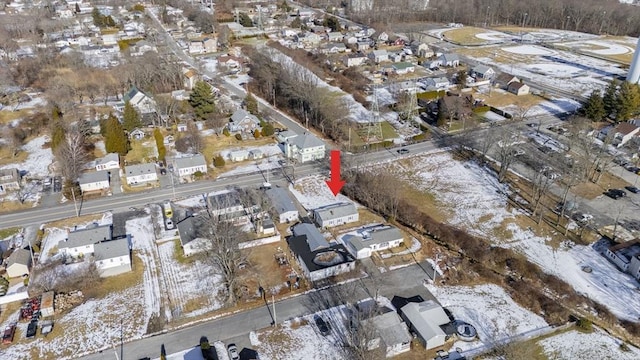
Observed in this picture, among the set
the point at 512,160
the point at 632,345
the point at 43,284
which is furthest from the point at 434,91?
the point at 43,284

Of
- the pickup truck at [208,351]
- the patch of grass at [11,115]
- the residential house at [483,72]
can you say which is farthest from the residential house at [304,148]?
the residential house at [483,72]

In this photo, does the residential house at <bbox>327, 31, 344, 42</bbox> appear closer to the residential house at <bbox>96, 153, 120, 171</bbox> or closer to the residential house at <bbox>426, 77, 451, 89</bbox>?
the residential house at <bbox>426, 77, 451, 89</bbox>

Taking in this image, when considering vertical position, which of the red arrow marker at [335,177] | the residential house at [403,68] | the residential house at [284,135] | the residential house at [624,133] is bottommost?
the red arrow marker at [335,177]

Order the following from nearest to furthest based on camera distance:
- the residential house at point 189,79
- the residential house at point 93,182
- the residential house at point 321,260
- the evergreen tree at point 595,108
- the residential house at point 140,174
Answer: the residential house at point 321,260 → the residential house at point 93,182 → the residential house at point 140,174 → the evergreen tree at point 595,108 → the residential house at point 189,79

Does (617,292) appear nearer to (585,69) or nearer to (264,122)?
(264,122)

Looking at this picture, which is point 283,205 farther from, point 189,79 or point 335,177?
point 189,79

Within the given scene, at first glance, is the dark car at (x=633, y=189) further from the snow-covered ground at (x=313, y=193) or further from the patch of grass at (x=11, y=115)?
the patch of grass at (x=11, y=115)
